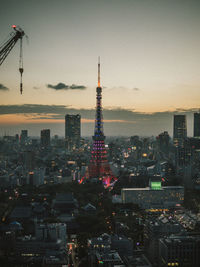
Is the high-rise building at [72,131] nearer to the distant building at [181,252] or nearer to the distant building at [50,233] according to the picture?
the distant building at [50,233]

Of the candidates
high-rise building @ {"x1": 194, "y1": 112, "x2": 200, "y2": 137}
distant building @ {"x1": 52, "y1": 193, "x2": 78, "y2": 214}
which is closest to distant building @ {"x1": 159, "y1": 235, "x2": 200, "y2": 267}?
distant building @ {"x1": 52, "y1": 193, "x2": 78, "y2": 214}

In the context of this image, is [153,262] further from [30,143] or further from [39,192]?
[30,143]

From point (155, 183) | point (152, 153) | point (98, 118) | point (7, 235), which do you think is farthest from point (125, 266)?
point (152, 153)

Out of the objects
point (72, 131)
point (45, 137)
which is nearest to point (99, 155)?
point (45, 137)

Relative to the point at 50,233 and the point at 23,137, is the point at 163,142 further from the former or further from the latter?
the point at 50,233

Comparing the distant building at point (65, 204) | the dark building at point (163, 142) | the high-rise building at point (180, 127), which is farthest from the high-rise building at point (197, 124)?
the distant building at point (65, 204)

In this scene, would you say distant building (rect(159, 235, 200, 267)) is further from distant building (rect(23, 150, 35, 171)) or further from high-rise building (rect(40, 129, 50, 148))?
high-rise building (rect(40, 129, 50, 148))
